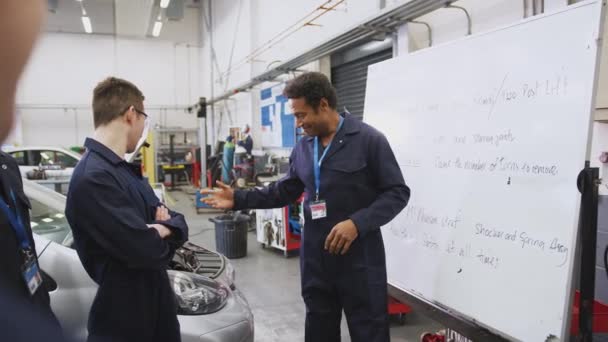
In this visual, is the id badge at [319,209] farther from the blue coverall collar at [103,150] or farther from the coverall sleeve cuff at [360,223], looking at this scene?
the blue coverall collar at [103,150]

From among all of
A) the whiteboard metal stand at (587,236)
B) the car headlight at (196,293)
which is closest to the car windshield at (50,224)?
the car headlight at (196,293)

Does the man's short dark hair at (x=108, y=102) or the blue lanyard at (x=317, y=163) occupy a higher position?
the man's short dark hair at (x=108, y=102)

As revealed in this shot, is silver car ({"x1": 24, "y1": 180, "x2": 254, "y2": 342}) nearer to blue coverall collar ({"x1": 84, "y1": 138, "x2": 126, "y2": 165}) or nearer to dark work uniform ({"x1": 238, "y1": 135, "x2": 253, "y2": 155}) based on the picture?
blue coverall collar ({"x1": 84, "y1": 138, "x2": 126, "y2": 165})

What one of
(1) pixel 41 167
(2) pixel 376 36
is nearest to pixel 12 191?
(2) pixel 376 36

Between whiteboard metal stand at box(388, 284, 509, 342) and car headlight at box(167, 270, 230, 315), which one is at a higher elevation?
car headlight at box(167, 270, 230, 315)

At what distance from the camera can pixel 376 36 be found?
4.04m

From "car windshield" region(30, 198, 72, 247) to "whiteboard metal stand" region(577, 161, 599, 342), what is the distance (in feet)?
7.12

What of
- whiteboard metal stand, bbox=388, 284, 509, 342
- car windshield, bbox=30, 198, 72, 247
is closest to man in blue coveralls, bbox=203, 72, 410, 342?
whiteboard metal stand, bbox=388, 284, 509, 342

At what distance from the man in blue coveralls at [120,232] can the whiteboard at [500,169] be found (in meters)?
1.14

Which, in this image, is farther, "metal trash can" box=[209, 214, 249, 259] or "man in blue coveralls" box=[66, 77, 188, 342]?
"metal trash can" box=[209, 214, 249, 259]

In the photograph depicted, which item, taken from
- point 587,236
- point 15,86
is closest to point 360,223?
point 587,236

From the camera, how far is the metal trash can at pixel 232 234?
4.88 m

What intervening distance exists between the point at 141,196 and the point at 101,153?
0.70 feet

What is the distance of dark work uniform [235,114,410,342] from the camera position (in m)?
1.73
